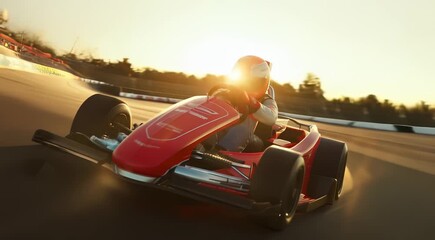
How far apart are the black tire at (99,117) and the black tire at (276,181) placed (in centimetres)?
171

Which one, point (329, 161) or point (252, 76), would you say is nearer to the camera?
point (252, 76)

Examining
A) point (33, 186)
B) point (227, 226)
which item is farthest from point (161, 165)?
point (33, 186)

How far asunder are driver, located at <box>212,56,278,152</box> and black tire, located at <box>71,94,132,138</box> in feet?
3.20

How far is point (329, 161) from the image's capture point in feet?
19.2

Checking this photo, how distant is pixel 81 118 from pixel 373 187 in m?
4.02

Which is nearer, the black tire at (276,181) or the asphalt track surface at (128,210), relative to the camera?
the asphalt track surface at (128,210)

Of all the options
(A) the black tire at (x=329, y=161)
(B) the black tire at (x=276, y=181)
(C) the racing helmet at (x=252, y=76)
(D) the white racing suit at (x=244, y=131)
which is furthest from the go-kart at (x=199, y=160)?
(A) the black tire at (x=329, y=161)

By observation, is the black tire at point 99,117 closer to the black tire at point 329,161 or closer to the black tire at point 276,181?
the black tire at point 276,181

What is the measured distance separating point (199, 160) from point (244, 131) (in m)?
0.83

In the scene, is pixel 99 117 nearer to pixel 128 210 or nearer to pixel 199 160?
pixel 199 160

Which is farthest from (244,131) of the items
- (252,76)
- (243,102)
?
(252,76)

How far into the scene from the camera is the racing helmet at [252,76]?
540cm

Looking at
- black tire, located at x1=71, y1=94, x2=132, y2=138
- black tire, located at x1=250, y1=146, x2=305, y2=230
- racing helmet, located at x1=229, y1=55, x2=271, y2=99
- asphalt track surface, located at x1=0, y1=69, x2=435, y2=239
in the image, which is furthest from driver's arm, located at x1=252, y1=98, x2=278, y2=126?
black tire, located at x1=71, y1=94, x2=132, y2=138

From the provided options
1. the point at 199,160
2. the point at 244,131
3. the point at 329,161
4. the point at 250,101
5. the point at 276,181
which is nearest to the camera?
the point at 276,181
